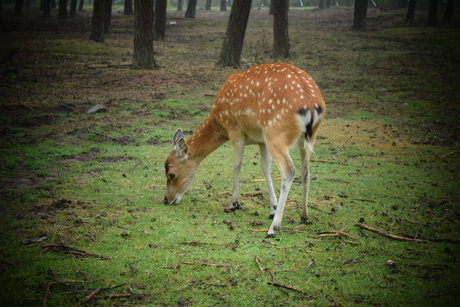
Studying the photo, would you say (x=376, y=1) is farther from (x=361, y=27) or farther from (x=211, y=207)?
(x=211, y=207)

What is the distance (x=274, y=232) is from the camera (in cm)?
465

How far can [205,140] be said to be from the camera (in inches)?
231

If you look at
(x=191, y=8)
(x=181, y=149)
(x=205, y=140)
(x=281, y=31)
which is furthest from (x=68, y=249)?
(x=191, y=8)

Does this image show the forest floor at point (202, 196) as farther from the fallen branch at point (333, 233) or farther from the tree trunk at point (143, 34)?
the tree trunk at point (143, 34)

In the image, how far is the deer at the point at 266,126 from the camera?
4750 millimetres

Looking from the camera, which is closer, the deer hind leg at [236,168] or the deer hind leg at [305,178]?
the deer hind leg at [305,178]

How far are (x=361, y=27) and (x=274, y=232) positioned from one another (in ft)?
83.7

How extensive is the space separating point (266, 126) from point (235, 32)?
10.9 meters

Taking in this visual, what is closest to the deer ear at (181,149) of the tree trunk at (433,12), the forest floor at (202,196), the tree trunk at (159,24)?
the forest floor at (202,196)

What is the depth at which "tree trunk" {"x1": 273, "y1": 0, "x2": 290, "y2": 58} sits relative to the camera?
17.8 meters

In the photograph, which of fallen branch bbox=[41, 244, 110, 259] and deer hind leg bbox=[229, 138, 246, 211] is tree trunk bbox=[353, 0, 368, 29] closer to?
deer hind leg bbox=[229, 138, 246, 211]

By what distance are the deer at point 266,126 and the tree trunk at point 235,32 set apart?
10.1 m

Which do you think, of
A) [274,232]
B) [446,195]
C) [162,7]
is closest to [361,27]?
[162,7]

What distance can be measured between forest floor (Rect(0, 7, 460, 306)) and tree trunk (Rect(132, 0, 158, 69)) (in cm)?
45
